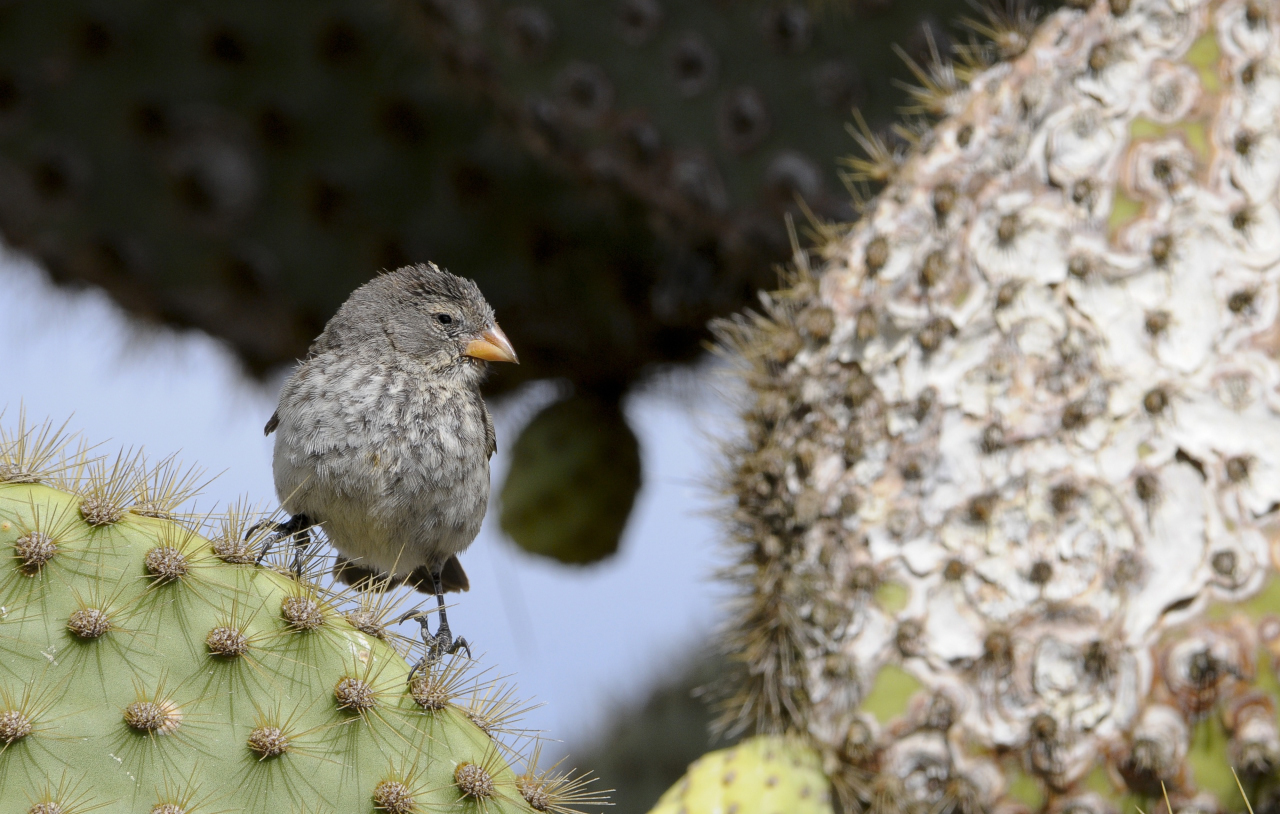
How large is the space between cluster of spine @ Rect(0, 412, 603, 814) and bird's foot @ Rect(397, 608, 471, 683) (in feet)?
0.05

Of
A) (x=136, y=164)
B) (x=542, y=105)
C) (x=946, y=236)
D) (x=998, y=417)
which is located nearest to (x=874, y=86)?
(x=542, y=105)

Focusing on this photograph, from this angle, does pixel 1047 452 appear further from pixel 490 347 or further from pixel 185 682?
pixel 185 682

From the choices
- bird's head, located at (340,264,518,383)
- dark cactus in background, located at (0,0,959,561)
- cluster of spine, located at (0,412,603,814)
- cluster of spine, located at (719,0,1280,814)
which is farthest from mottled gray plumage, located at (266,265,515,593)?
dark cactus in background, located at (0,0,959,561)

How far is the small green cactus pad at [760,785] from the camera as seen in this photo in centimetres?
170

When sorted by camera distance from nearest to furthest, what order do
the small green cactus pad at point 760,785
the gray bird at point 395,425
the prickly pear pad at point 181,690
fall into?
the prickly pear pad at point 181,690 < the gray bird at point 395,425 < the small green cactus pad at point 760,785

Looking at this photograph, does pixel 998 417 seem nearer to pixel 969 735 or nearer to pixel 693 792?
pixel 969 735

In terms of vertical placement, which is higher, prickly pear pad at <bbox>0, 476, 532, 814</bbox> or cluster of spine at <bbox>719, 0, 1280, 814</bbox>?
prickly pear pad at <bbox>0, 476, 532, 814</bbox>

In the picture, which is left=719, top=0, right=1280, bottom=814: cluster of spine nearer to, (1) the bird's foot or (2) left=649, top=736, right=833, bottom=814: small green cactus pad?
(2) left=649, top=736, right=833, bottom=814: small green cactus pad

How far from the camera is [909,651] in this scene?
1643mm

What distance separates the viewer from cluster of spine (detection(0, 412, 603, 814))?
103cm

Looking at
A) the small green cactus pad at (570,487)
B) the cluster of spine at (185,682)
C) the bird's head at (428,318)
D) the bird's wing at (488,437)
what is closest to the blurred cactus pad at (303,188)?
the small green cactus pad at (570,487)

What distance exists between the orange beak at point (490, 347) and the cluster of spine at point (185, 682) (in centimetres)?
40

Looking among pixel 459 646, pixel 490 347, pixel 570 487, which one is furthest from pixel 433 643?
pixel 570 487

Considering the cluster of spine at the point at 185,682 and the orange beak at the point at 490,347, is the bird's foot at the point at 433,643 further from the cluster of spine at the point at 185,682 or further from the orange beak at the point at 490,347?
the orange beak at the point at 490,347
